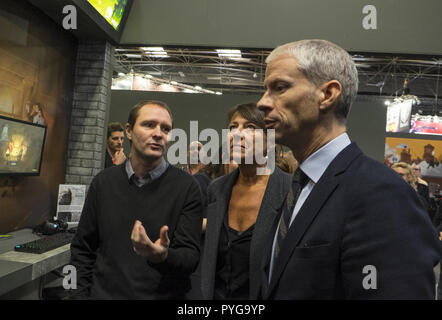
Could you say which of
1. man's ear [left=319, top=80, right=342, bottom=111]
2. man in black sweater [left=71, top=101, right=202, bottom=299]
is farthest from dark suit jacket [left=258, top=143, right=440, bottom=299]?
man in black sweater [left=71, top=101, right=202, bottom=299]

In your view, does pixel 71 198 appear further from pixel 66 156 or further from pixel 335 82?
pixel 335 82

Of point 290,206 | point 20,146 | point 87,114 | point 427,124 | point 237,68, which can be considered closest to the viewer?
point 290,206

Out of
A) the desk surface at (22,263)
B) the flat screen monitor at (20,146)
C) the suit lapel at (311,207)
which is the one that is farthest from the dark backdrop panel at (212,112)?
the suit lapel at (311,207)

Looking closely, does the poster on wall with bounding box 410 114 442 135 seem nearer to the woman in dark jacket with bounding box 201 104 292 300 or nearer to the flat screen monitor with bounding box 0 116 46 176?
the woman in dark jacket with bounding box 201 104 292 300

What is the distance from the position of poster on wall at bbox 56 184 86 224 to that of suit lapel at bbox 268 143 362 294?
9.53 ft

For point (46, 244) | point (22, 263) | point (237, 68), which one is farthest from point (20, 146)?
point (237, 68)

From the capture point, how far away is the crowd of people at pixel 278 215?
70 cm

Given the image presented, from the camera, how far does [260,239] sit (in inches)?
56.1

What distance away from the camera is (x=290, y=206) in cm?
97

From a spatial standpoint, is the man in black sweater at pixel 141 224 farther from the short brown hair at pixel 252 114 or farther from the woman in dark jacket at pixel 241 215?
the short brown hair at pixel 252 114

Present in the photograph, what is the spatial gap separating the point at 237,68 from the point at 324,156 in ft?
32.4

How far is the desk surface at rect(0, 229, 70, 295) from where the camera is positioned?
1.95m

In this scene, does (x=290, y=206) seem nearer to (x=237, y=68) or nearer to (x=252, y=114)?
(x=252, y=114)

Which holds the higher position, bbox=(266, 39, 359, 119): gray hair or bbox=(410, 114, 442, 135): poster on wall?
bbox=(410, 114, 442, 135): poster on wall
